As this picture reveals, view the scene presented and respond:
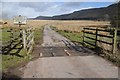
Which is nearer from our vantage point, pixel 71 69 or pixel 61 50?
pixel 71 69

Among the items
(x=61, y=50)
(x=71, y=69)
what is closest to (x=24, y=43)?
(x=61, y=50)

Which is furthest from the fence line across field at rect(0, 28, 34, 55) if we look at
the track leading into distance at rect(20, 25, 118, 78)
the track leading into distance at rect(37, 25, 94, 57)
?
the track leading into distance at rect(20, 25, 118, 78)

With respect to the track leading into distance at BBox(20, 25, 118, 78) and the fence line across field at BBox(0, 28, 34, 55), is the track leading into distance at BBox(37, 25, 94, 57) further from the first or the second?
the track leading into distance at BBox(20, 25, 118, 78)

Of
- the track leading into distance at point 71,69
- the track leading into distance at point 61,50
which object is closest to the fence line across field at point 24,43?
the track leading into distance at point 61,50

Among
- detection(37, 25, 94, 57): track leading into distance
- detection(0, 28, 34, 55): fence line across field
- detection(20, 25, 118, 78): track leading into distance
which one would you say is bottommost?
detection(20, 25, 118, 78): track leading into distance

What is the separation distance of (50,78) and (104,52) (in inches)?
240

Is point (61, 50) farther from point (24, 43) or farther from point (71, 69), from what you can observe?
point (71, 69)

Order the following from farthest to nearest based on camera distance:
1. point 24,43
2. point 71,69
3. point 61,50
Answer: point 61,50 < point 24,43 < point 71,69

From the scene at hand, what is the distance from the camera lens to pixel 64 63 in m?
11.4

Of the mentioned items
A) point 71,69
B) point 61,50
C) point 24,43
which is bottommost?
point 71,69

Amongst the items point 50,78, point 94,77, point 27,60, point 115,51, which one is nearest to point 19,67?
point 27,60

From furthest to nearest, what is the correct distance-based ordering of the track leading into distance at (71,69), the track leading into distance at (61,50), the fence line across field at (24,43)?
1. the track leading into distance at (61,50)
2. the fence line across field at (24,43)
3. the track leading into distance at (71,69)

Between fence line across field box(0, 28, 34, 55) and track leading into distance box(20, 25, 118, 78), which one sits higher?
fence line across field box(0, 28, 34, 55)

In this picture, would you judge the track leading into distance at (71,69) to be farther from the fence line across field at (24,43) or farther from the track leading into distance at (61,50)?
the track leading into distance at (61,50)
